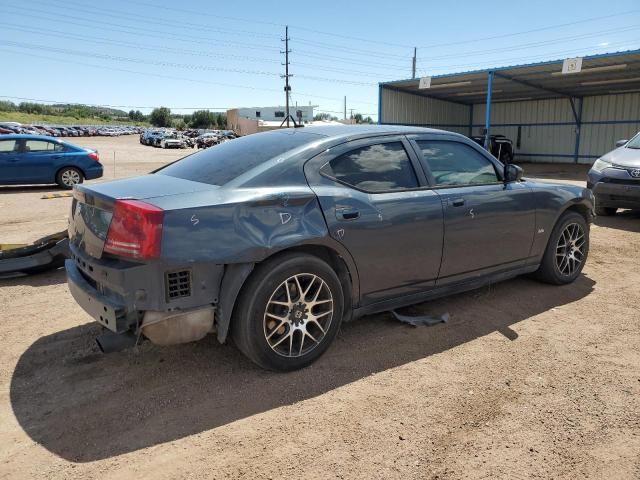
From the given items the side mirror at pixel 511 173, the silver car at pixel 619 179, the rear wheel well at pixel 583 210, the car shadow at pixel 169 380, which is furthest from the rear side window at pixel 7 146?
the silver car at pixel 619 179

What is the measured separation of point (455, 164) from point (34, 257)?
4.20 meters

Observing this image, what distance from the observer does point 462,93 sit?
26.8 m

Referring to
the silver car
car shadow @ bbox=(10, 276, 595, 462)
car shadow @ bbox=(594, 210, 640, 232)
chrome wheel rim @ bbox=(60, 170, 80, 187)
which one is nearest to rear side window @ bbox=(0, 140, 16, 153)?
chrome wheel rim @ bbox=(60, 170, 80, 187)

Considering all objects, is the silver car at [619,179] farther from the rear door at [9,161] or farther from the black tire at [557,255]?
the rear door at [9,161]

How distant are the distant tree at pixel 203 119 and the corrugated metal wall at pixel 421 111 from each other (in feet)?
301

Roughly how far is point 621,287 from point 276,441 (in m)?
4.18

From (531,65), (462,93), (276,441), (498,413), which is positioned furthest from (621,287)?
(462,93)

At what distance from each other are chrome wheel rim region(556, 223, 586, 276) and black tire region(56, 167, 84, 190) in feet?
40.2

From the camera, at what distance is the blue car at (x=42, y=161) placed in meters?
12.8

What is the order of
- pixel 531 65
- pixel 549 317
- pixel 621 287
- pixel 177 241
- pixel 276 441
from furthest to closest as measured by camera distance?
pixel 531 65 → pixel 621 287 → pixel 549 317 → pixel 177 241 → pixel 276 441

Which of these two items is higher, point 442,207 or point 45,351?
point 442,207

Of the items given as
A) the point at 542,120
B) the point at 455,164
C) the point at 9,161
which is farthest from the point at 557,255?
the point at 542,120

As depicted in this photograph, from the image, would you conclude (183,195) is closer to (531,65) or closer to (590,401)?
(590,401)

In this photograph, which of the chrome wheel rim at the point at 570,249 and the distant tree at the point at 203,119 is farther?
the distant tree at the point at 203,119
